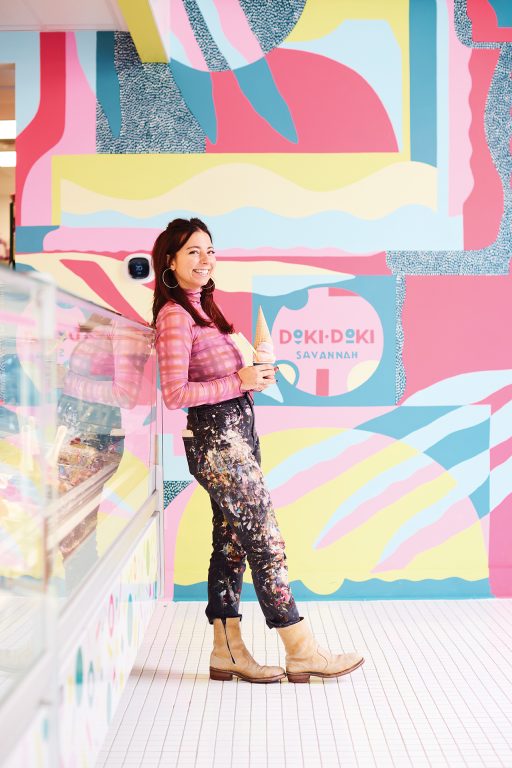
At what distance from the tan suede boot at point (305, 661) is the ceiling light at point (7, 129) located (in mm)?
2433

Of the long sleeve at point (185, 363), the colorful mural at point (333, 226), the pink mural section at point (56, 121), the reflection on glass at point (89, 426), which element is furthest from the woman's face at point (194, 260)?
the pink mural section at point (56, 121)

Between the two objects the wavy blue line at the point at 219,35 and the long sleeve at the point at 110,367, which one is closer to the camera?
the long sleeve at the point at 110,367

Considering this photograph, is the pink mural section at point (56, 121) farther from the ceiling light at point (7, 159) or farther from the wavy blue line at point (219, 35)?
the wavy blue line at point (219, 35)

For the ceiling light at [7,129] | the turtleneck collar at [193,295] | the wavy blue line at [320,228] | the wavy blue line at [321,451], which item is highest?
the ceiling light at [7,129]

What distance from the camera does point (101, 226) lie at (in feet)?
11.1

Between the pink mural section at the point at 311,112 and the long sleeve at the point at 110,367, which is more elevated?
the pink mural section at the point at 311,112

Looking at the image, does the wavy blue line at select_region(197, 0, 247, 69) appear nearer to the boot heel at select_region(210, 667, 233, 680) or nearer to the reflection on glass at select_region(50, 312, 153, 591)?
the reflection on glass at select_region(50, 312, 153, 591)

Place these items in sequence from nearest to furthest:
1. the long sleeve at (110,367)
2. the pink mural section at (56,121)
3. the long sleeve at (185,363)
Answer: the long sleeve at (110,367) < the long sleeve at (185,363) < the pink mural section at (56,121)

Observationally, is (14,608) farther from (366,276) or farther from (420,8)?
(420,8)

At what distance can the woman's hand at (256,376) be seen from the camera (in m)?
2.36

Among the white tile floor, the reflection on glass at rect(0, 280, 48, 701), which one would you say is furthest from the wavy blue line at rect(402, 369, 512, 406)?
the reflection on glass at rect(0, 280, 48, 701)

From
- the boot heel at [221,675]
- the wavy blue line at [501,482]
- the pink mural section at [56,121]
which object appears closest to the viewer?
the boot heel at [221,675]

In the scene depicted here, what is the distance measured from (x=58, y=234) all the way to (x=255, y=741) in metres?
2.23

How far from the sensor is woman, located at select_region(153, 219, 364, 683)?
2.37 m
